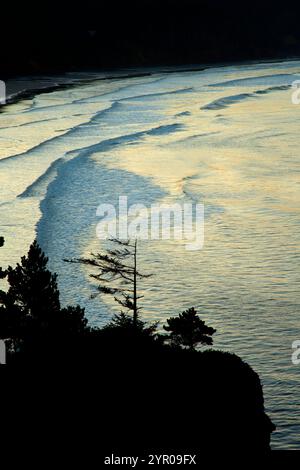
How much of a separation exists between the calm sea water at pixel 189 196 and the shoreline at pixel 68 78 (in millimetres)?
14467

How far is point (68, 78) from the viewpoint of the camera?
146m

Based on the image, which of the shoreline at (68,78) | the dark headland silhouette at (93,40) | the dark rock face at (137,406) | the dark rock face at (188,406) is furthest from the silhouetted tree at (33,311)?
the dark headland silhouette at (93,40)

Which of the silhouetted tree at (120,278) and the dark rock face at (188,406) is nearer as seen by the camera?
the dark rock face at (188,406)

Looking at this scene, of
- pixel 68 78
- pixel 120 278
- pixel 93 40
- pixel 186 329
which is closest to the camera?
pixel 186 329

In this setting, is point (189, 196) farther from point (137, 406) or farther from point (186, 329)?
point (137, 406)

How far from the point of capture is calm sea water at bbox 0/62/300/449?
99.0 feet

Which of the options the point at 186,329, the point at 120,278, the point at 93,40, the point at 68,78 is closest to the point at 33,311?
the point at 186,329

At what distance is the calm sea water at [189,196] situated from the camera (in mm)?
30188

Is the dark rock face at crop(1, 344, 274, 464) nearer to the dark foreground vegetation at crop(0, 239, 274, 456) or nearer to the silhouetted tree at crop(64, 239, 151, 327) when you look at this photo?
the dark foreground vegetation at crop(0, 239, 274, 456)

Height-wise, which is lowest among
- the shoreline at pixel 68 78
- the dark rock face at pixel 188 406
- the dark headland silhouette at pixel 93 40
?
the dark rock face at pixel 188 406

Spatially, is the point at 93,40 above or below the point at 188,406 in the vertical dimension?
above

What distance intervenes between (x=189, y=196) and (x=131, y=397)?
33.1 metres

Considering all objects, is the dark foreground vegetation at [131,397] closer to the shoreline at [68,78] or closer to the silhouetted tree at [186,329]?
the silhouetted tree at [186,329]
